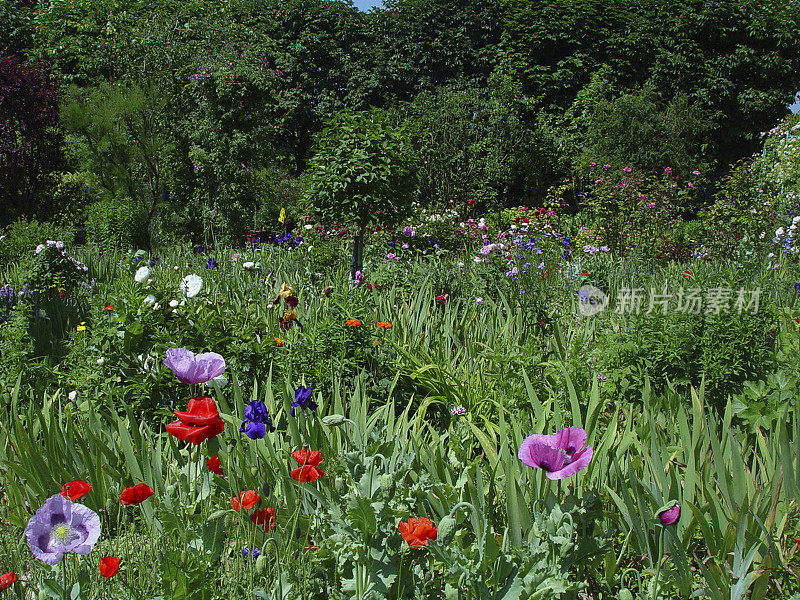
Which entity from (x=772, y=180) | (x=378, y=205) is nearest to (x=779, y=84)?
(x=772, y=180)

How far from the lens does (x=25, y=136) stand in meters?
7.80

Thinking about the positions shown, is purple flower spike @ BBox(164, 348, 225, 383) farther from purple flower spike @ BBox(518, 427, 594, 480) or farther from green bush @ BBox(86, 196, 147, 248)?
green bush @ BBox(86, 196, 147, 248)

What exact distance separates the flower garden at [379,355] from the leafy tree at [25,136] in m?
0.04

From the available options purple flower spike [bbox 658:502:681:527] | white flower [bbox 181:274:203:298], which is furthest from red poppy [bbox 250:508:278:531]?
white flower [bbox 181:274:203:298]

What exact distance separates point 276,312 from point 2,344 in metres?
1.29

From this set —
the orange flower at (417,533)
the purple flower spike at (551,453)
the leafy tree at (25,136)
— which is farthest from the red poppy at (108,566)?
the leafy tree at (25,136)

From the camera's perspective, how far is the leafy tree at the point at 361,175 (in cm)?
441

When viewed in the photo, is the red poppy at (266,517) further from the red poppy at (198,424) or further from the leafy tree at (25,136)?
the leafy tree at (25,136)

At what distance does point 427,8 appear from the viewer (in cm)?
1278

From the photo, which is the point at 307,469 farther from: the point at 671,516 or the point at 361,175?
the point at 361,175

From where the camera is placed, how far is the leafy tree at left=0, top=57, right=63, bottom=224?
7660 mm

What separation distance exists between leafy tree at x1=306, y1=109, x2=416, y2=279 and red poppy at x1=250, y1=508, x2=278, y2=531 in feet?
10.0

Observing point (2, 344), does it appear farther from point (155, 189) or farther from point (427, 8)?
point (427, 8)
